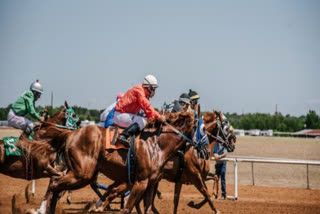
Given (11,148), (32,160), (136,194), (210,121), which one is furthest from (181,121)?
(11,148)

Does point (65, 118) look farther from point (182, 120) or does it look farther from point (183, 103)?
point (182, 120)

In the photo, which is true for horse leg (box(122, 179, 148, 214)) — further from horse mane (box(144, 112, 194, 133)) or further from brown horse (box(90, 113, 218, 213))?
brown horse (box(90, 113, 218, 213))

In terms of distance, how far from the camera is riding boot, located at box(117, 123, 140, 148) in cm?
782

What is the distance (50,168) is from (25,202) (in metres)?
2.45

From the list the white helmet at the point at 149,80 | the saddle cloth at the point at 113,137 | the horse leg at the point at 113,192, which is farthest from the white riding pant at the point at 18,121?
the white helmet at the point at 149,80

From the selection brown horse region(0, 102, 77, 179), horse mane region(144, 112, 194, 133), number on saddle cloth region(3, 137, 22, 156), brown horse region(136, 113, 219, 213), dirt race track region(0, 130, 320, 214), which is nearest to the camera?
horse mane region(144, 112, 194, 133)

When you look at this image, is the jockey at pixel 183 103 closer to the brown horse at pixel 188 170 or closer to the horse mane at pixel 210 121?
the horse mane at pixel 210 121

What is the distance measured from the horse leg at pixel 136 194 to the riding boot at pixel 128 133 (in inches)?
25.6

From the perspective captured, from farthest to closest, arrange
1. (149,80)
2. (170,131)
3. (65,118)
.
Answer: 1. (65,118)
2. (149,80)
3. (170,131)

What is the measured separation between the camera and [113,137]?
7945 mm

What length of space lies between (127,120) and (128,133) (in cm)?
40

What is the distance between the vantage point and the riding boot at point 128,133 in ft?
25.7

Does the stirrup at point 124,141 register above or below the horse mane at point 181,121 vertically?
below

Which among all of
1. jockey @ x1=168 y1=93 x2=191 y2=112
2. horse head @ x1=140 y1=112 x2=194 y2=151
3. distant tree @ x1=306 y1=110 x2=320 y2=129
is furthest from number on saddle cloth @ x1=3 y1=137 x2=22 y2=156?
distant tree @ x1=306 y1=110 x2=320 y2=129
